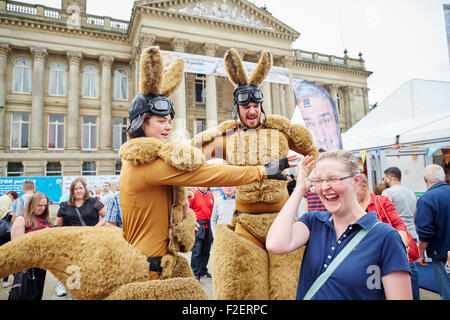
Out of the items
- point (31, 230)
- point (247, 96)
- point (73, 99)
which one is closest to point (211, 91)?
point (73, 99)

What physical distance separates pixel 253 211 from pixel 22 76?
24422 mm

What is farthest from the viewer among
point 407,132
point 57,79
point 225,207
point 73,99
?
point 57,79

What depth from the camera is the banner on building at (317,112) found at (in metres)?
2.35

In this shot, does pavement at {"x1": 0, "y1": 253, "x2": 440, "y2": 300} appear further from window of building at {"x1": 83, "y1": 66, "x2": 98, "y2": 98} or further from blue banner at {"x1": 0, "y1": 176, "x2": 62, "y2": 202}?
window of building at {"x1": 83, "y1": 66, "x2": 98, "y2": 98}

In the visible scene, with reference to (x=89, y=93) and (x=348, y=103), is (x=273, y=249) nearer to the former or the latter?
(x=89, y=93)

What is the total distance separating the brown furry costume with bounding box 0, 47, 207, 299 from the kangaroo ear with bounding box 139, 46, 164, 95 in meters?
0.40

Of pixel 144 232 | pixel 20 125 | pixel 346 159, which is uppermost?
pixel 20 125

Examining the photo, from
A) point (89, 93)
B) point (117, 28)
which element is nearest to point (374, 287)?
point (117, 28)

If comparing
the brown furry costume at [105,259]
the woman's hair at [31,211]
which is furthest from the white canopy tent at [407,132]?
the woman's hair at [31,211]

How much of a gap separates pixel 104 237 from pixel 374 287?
47.3 inches

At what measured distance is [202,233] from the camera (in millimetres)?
5363

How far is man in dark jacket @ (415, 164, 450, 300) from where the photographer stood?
9.86 ft

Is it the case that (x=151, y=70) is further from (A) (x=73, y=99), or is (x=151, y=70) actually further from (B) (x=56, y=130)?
(B) (x=56, y=130)

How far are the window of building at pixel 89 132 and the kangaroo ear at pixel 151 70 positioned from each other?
20.3m
